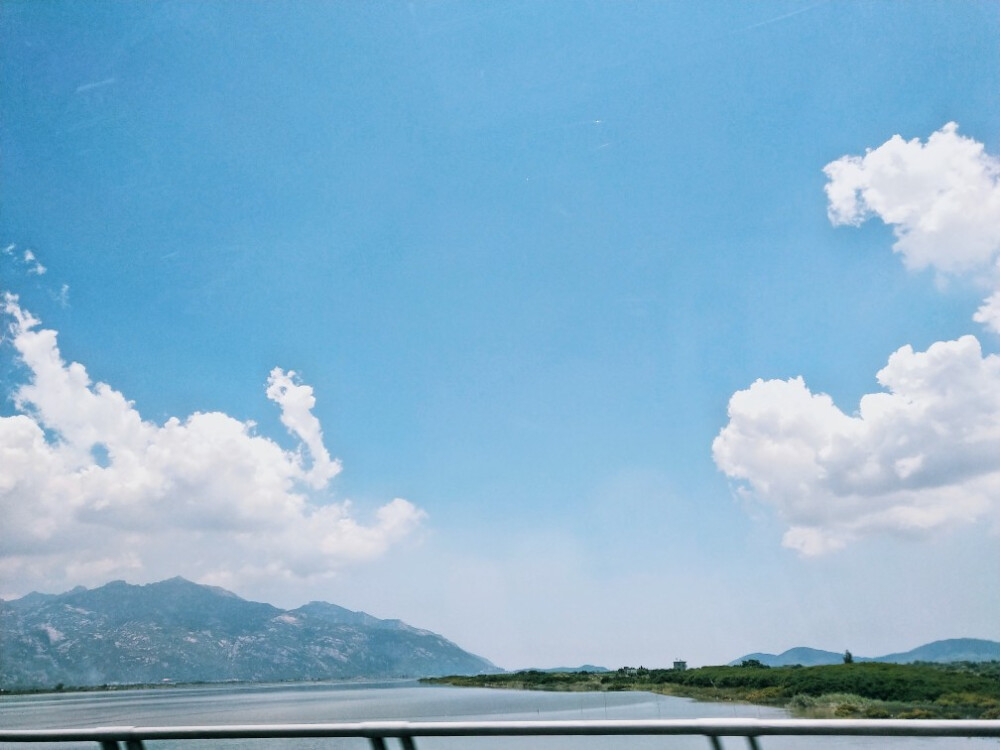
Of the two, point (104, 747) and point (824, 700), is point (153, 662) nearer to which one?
point (824, 700)

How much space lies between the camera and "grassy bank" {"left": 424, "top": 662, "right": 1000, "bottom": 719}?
5538cm

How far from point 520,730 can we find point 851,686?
68.7 metres

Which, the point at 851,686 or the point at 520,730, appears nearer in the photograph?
the point at 520,730

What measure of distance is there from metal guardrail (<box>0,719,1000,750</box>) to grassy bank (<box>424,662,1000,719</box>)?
5043cm

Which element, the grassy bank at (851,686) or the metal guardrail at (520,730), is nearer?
the metal guardrail at (520,730)

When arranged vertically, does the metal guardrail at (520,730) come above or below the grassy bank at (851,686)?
above

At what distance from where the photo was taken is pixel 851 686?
60750 mm

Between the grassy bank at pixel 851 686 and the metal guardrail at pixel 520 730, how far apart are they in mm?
50426

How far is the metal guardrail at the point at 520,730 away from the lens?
170 centimetres

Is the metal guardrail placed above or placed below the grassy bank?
above

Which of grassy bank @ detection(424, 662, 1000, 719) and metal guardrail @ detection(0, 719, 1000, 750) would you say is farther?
grassy bank @ detection(424, 662, 1000, 719)

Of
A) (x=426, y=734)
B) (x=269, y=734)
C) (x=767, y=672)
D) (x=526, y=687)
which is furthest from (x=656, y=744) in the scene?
(x=526, y=687)

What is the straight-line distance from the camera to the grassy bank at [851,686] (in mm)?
55375

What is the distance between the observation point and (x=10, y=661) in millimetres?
182375
